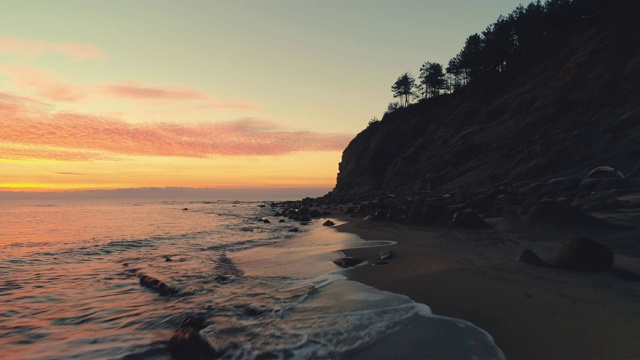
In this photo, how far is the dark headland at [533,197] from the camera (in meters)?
4.39

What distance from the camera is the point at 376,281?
655 centimetres

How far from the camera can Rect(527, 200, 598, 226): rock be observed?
9.04 m

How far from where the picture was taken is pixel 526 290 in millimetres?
5078

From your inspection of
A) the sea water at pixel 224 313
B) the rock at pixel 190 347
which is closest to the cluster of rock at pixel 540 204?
the sea water at pixel 224 313

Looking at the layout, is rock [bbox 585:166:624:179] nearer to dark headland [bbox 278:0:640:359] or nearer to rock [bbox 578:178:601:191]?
dark headland [bbox 278:0:640:359]

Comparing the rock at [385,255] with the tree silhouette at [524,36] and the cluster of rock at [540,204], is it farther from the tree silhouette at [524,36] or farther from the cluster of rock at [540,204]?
the tree silhouette at [524,36]

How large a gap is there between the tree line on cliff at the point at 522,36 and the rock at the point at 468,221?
35217mm

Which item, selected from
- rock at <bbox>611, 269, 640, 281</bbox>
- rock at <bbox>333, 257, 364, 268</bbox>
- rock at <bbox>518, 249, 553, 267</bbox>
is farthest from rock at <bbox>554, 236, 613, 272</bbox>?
rock at <bbox>333, 257, 364, 268</bbox>

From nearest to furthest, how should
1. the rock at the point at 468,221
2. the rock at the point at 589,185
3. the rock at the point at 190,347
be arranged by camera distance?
the rock at the point at 190,347, the rock at the point at 468,221, the rock at the point at 589,185

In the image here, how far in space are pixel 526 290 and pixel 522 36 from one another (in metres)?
49.9

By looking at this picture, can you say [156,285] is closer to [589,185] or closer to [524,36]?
[589,185]

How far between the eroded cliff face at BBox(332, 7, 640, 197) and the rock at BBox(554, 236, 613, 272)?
1580 cm

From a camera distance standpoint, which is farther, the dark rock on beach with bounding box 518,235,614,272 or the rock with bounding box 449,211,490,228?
the rock with bounding box 449,211,490,228

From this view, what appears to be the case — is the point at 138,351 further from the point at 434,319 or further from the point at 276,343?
the point at 434,319
